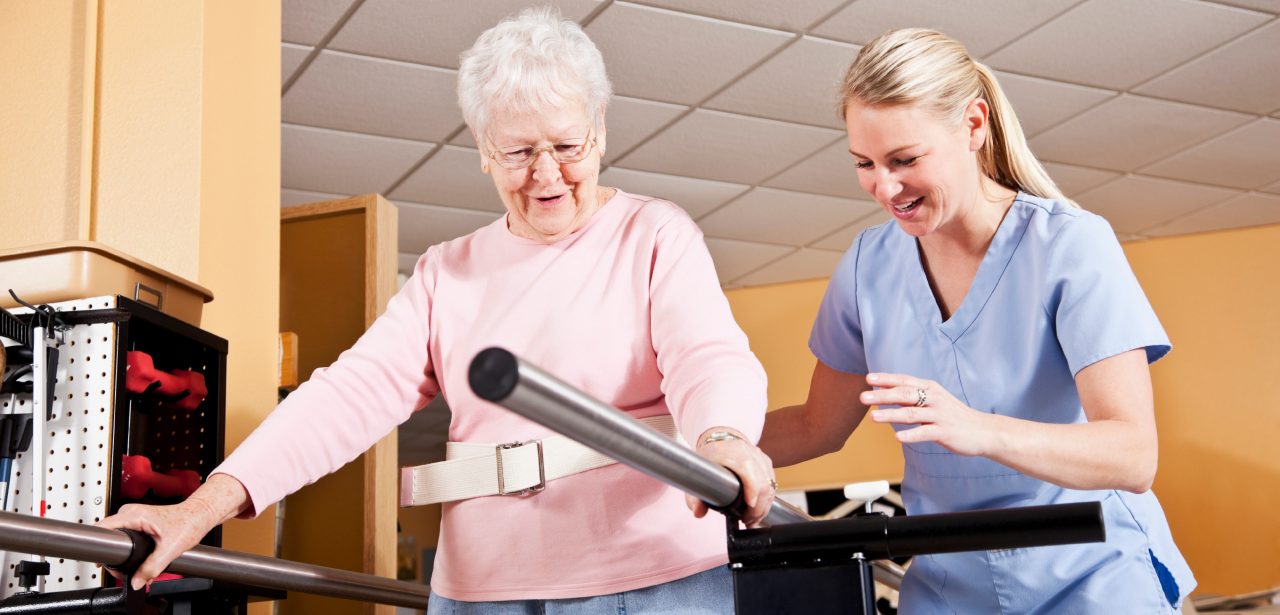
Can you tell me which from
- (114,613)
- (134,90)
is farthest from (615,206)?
(134,90)

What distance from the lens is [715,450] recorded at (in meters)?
1.07

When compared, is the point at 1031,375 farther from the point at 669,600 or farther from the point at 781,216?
the point at 781,216

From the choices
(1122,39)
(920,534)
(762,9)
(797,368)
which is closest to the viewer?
(920,534)

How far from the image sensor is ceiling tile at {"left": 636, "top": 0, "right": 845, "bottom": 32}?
3842mm

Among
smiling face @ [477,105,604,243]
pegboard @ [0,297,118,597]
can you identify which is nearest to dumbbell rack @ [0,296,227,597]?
pegboard @ [0,297,118,597]

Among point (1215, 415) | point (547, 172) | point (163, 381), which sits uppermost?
point (1215, 415)

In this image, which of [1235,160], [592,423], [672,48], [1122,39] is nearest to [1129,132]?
[1235,160]

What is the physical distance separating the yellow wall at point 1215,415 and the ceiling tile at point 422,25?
2775 millimetres

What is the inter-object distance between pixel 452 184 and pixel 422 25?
1479mm

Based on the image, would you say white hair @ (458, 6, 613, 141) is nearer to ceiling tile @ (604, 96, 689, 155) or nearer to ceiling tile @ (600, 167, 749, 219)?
ceiling tile @ (604, 96, 689, 155)

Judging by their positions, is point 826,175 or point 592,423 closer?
point 592,423

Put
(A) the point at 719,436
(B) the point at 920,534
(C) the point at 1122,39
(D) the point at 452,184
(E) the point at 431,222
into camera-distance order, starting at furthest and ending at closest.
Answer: (E) the point at 431,222 → (D) the point at 452,184 → (C) the point at 1122,39 → (A) the point at 719,436 → (B) the point at 920,534

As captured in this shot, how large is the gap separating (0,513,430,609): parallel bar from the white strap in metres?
0.19

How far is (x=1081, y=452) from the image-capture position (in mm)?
1212
